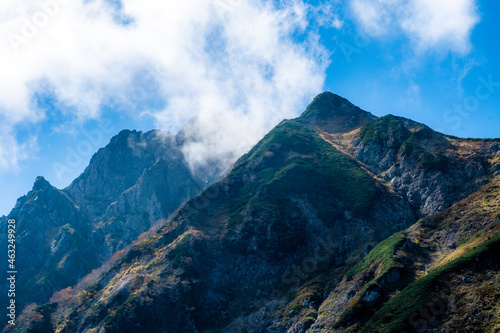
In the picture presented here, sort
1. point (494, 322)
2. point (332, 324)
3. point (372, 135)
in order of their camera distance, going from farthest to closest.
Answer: point (372, 135) < point (332, 324) < point (494, 322)

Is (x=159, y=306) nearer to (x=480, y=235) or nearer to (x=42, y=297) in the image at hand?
(x=480, y=235)

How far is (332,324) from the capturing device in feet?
215

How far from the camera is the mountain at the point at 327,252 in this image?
60188mm

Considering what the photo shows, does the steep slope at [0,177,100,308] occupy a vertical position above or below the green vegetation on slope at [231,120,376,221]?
above

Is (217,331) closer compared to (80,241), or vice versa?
(217,331)

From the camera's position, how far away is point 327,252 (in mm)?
99375

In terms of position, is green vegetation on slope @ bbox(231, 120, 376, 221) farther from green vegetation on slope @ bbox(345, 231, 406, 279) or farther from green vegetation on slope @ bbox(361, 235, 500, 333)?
green vegetation on slope @ bbox(361, 235, 500, 333)

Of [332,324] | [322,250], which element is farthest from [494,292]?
[322,250]

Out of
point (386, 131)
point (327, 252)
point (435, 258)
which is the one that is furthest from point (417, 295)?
point (386, 131)

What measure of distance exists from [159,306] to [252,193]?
57496 mm

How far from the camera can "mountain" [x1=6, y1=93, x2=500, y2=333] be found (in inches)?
2370

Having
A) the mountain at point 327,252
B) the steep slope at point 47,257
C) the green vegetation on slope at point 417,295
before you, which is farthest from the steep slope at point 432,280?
the steep slope at point 47,257

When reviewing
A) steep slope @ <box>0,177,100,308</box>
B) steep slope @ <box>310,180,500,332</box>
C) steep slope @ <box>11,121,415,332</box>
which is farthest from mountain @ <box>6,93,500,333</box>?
steep slope @ <box>0,177,100,308</box>

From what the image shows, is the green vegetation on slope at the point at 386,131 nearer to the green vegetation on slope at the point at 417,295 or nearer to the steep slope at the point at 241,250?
the steep slope at the point at 241,250
